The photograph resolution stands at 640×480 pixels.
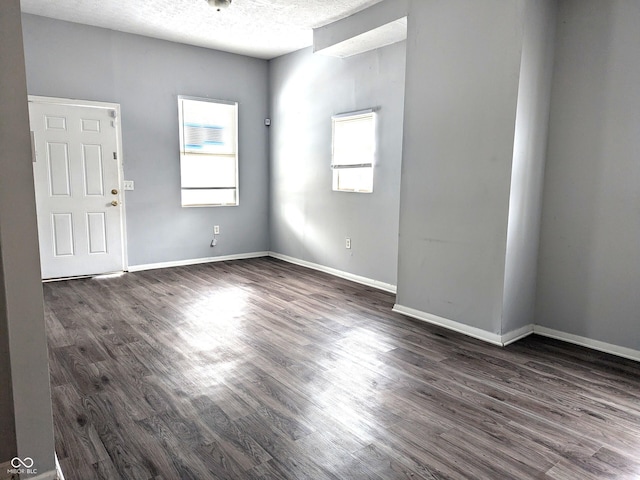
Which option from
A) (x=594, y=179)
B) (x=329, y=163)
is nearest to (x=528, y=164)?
(x=594, y=179)

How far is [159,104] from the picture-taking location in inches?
224

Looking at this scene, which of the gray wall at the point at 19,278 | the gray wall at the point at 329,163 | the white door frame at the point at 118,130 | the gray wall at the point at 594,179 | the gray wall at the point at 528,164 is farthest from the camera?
the white door frame at the point at 118,130

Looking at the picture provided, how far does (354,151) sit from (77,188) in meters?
3.40

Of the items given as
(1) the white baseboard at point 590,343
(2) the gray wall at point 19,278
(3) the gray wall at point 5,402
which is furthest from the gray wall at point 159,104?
(1) the white baseboard at point 590,343

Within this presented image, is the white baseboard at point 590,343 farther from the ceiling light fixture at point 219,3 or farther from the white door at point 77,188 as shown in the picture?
the white door at point 77,188

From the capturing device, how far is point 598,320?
129 inches

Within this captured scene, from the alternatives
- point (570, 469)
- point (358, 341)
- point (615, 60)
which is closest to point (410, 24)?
point (615, 60)

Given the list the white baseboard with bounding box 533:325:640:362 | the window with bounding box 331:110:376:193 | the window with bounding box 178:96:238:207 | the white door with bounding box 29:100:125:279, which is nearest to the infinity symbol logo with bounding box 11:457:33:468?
the white baseboard with bounding box 533:325:640:362

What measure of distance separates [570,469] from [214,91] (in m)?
5.91

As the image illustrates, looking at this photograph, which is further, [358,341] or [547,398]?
[358,341]

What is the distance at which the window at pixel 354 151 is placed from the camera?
502 cm

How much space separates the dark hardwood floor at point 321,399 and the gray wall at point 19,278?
307 mm

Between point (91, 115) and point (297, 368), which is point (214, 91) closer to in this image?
point (91, 115)

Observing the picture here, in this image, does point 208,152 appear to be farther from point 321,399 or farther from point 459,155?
point 321,399
